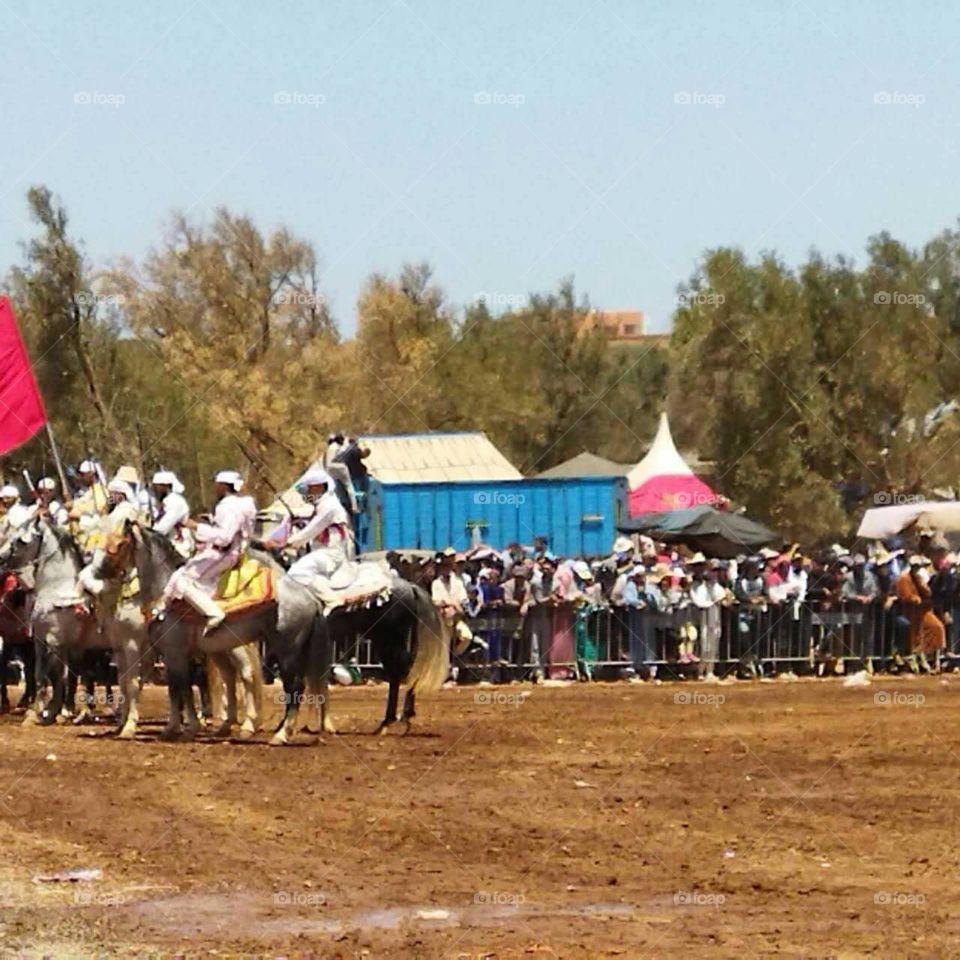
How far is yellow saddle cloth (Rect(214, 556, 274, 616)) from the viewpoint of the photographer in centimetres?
2134

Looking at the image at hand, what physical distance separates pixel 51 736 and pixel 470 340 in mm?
59574

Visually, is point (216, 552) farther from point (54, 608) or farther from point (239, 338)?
point (239, 338)

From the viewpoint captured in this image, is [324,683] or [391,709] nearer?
[324,683]

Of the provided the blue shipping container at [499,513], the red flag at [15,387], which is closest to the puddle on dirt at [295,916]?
the red flag at [15,387]

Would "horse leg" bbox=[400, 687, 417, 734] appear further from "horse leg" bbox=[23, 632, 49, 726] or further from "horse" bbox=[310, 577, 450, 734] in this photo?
"horse leg" bbox=[23, 632, 49, 726]
